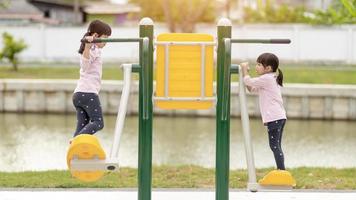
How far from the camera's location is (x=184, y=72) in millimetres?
5680

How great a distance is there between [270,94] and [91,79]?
1252 mm

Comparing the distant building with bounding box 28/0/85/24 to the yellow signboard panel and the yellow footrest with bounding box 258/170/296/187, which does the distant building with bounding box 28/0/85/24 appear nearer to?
the yellow signboard panel

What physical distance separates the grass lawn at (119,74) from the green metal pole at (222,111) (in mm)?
12124

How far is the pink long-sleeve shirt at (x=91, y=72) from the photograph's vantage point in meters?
5.65

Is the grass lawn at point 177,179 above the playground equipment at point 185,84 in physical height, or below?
below

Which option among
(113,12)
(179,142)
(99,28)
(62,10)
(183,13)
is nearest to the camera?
(99,28)

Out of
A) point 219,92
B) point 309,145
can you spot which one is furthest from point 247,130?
point 309,145

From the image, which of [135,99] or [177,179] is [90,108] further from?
[135,99]

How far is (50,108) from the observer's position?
16.9 metres

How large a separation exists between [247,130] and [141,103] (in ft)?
2.46

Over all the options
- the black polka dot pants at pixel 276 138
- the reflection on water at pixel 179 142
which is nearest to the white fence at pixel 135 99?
the reflection on water at pixel 179 142

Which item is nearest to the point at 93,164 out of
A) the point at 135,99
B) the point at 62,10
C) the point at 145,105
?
the point at 145,105

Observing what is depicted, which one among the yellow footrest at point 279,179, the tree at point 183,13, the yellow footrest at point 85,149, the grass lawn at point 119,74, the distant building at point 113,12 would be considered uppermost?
the distant building at point 113,12
